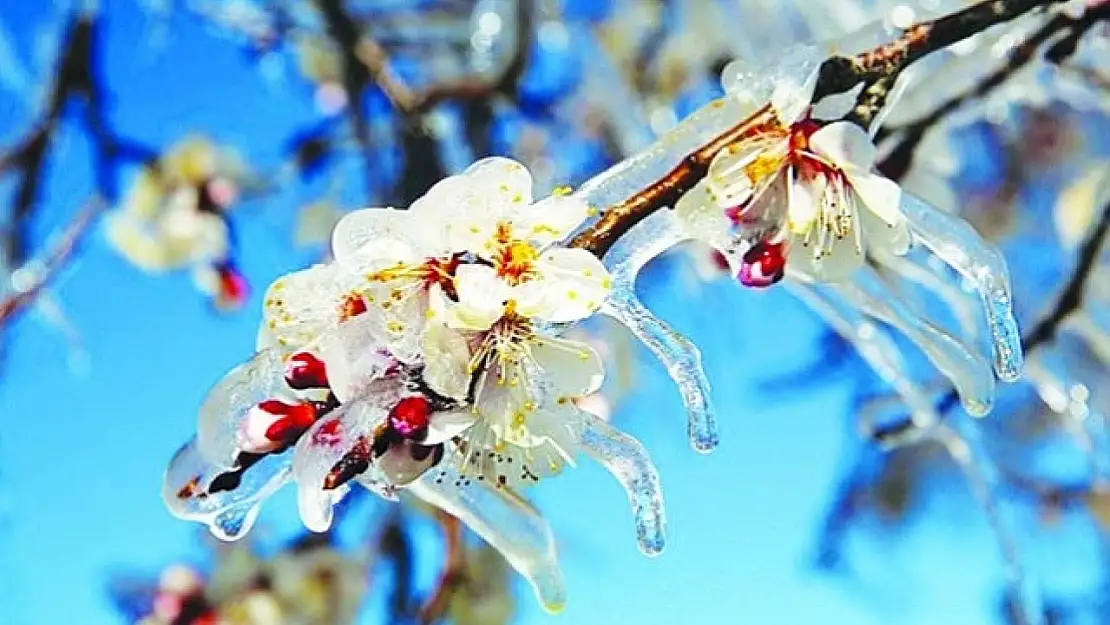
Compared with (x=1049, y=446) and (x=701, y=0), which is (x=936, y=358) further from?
(x=1049, y=446)

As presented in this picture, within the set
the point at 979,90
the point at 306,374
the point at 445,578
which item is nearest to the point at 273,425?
the point at 306,374

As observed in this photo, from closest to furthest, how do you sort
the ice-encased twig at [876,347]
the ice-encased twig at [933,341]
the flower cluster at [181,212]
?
the ice-encased twig at [933,341] → the ice-encased twig at [876,347] → the flower cluster at [181,212]

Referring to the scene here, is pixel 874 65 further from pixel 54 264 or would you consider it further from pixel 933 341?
pixel 54 264

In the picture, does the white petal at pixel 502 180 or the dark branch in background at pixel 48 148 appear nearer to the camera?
the white petal at pixel 502 180

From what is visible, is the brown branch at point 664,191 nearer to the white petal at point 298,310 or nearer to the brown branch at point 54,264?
the white petal at point 298,310

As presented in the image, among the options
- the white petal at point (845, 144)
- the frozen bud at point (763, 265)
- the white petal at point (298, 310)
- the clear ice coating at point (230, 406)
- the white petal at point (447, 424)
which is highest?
the white petal at point (298, 310)

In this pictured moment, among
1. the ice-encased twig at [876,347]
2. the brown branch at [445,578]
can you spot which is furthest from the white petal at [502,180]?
the brown branch at [445,578]

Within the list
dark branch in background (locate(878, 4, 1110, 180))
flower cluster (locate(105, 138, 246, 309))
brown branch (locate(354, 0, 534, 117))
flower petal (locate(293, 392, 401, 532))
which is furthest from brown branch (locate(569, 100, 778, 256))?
flower cluster (locate(105, 138, 246, 309))
